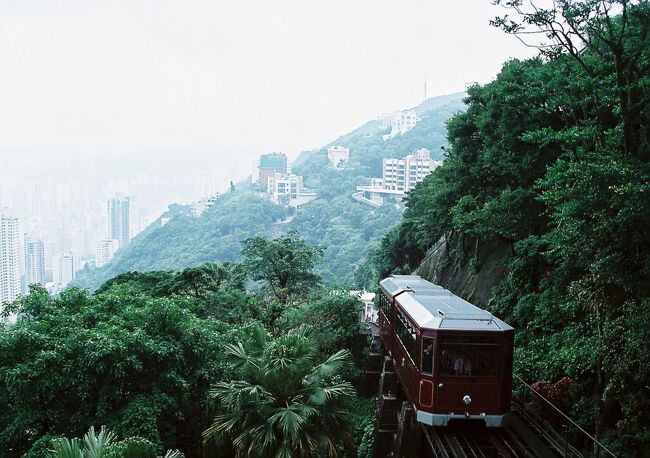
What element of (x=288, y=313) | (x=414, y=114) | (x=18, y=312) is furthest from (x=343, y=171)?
(x=18, y=312)

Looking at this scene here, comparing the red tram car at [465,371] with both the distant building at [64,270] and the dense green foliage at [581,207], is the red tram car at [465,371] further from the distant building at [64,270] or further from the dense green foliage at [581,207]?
the distant building at [64,270]

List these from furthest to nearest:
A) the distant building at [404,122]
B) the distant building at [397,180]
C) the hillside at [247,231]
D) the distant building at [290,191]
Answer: the distant building at [404,122] < the distant building at [290,191] < the distant building at [397,180] < the hillside at [247,231]

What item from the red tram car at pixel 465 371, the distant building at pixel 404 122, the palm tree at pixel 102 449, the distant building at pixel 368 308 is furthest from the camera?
the distant building at pixel 404 122

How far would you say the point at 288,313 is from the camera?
19.3 meters

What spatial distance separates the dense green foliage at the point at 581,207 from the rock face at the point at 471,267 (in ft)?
4.04

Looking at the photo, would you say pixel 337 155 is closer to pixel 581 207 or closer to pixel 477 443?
pixel 477 443

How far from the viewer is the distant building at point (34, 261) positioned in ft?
332

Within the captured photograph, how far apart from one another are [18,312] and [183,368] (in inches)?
143

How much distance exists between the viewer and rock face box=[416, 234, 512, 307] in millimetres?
18891

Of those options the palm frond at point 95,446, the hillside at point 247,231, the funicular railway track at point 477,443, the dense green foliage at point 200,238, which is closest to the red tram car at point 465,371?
the funicular railway track at point 477,443

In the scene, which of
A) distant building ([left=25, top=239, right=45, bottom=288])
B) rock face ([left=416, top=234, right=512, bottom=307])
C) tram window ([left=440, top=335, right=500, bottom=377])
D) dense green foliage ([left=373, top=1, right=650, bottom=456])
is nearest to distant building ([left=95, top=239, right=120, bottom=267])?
distant building ([left=25, top=239, right=45, bottom=288])

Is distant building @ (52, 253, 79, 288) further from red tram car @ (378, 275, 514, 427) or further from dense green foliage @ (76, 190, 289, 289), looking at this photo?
red tram car @ (378, 275, 514, 427)

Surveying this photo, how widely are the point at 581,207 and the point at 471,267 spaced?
13.2 metres

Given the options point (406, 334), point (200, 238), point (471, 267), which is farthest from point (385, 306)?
point (200, 238)
